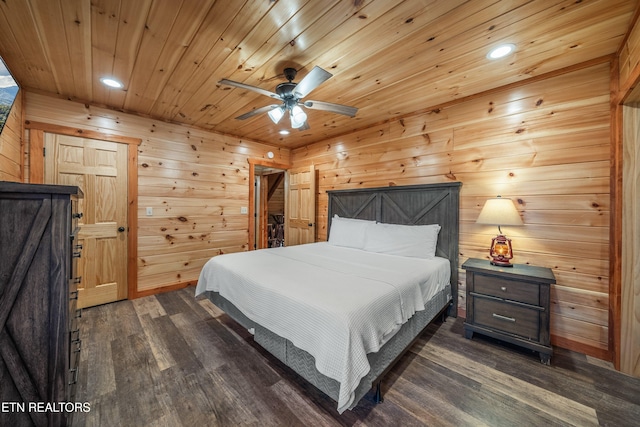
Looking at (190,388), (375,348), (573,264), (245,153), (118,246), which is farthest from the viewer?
(245,153)

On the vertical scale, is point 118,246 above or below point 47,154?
below

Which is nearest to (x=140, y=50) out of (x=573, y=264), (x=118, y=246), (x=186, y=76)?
(x=186, y=76)

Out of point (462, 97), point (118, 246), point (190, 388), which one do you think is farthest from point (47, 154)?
point (462, 97)

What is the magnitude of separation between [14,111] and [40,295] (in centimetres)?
259

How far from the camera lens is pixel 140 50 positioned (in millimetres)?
1990

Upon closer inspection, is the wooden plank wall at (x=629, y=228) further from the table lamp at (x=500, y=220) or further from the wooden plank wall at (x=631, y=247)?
the table lamp at (x=500, y=220)

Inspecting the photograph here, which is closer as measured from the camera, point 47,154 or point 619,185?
point 619,185

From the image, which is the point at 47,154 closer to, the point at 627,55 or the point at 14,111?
the point at 14,111

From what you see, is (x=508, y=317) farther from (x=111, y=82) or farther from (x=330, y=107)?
(x=111, y=82)

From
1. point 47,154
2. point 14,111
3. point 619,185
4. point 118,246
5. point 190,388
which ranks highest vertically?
point 14,111

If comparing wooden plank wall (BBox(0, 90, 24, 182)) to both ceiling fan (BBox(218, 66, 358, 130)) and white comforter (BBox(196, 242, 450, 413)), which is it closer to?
white comforter (BBox(196, 242, 450, 413))

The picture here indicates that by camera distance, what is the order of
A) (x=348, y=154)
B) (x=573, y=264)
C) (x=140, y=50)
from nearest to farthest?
(x=140, y=50) < (x=573, y=264) < (x=348, y=154)

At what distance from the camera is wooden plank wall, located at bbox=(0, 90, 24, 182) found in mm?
2158

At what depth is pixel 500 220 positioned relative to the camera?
2277 millimetres
